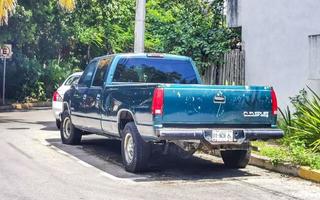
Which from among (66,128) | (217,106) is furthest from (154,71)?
(66,128)

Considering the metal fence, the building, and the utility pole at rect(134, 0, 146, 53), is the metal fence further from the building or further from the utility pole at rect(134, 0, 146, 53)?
the utility pole at rect(134, 0, 146, 53)

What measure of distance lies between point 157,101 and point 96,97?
265 cm

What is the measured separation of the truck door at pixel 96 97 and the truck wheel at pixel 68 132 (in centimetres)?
156

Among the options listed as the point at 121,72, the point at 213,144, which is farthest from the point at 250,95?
the point at 121,72

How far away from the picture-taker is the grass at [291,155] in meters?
9.46

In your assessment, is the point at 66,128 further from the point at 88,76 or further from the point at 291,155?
the point at 291,155

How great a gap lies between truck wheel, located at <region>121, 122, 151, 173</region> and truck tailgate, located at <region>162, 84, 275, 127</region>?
792 mm

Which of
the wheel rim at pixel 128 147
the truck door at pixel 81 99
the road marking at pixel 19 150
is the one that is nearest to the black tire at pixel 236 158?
the wheel rim at pixel 128 147

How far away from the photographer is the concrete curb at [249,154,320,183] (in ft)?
29.4

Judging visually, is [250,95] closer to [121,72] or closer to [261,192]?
[261,192]

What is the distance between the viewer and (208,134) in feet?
29.0

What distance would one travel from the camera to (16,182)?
334 inches

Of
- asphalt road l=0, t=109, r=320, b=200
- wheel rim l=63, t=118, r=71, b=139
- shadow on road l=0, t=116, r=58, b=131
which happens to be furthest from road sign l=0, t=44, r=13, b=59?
asphalt road l=0, t=109, r=320, b=200

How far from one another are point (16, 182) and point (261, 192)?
3.57 meters
